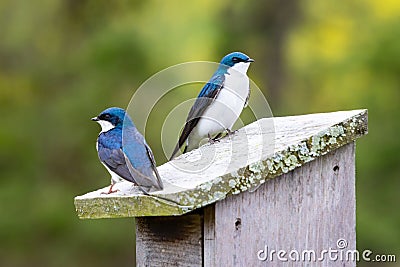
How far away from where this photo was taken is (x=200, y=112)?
10.7 ft

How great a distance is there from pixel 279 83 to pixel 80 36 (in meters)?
2.35

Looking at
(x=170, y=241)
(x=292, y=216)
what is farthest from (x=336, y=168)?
(x=170, y=241)

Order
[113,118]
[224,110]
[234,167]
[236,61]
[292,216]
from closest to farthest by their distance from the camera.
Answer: [234,167] < [292,216] < [113,118] < [224,110] < [236,61]

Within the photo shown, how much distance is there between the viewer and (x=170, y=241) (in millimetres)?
2512

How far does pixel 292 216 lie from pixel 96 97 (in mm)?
5506

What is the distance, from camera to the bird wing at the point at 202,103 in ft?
10.3

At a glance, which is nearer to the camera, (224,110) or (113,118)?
(113,118)

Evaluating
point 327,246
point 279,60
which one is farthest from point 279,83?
point 327,246

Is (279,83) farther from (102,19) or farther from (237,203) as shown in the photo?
(237,203)

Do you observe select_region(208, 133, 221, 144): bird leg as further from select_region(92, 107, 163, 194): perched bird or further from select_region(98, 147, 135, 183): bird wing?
select_region(98, 147, 135, 183): bird wing

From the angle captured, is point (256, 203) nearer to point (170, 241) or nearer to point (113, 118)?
point (170, 241)

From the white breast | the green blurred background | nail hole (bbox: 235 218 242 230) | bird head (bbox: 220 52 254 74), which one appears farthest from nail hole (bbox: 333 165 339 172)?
the green blurred background

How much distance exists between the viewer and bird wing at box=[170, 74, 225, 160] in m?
3.14

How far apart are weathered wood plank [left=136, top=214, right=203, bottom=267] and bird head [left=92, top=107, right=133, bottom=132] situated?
0.33 metres
